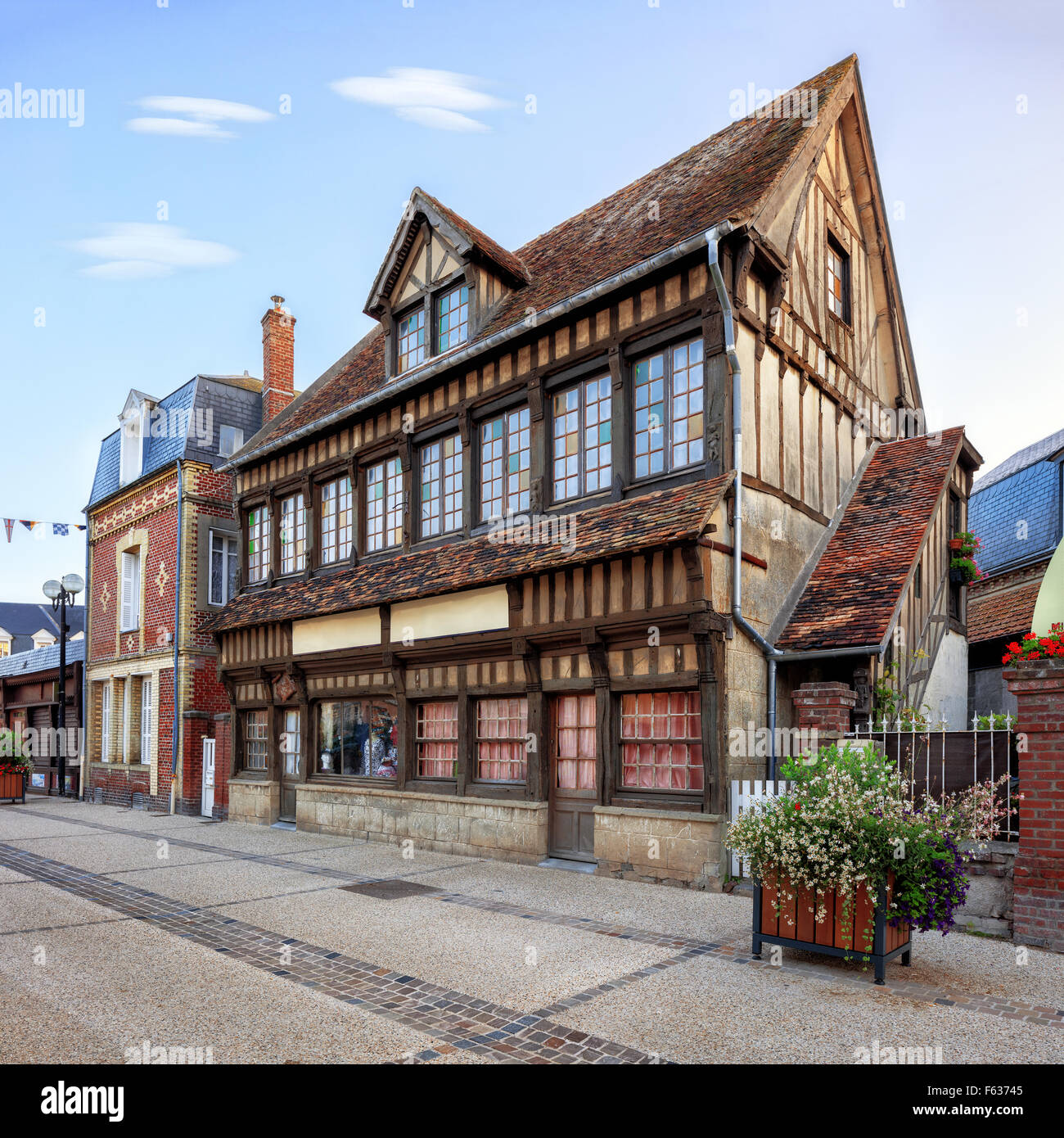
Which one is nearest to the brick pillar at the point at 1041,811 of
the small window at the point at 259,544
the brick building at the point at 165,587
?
the small window at the point at 259,544

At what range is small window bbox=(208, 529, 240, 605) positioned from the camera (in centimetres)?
1959

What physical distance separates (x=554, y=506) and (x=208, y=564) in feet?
34.4

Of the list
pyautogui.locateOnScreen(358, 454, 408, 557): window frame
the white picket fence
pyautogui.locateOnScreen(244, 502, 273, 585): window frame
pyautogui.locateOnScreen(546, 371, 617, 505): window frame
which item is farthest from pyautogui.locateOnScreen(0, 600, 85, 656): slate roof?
the white picket fence

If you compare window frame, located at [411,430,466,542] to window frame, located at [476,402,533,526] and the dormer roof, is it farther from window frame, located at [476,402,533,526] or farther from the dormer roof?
the dormer roof

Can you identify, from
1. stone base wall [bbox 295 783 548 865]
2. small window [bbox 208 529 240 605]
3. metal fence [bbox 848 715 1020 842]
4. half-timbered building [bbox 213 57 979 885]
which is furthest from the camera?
small window [bbox 208 529 240 605]

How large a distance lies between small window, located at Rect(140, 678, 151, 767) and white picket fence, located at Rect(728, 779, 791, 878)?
15024 mm

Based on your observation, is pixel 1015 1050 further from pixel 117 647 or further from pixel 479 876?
pixel 117 647

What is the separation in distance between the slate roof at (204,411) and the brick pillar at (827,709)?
47.2 feet

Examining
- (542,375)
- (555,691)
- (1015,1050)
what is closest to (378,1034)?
(1015,1050)

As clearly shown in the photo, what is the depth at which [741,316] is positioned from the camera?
1031 cm

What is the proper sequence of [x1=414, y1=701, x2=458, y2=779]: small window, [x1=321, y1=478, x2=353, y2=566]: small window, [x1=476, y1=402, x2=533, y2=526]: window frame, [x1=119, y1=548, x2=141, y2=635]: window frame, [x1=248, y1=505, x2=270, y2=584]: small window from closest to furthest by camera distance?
[x1=476, y1=402, x2=533, y2=526]: window frame < [x1=414, y1=701, x2=458, y2=779]: small window < [x1=321, y1=478, x2=353, y2=566]: small window < [x1=248, y1=505, x2=270, y2=584]: small window < [x1=119, y1=548, x2=141, y2=635]: window frame

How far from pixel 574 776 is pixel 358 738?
483 centimetres

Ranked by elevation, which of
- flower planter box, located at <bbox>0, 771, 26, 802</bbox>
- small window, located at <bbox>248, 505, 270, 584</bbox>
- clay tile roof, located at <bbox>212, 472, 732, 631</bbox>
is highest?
small window, located at <bbox>248, 505, 270, 584</bbox>

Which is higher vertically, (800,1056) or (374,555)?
(374,555)
